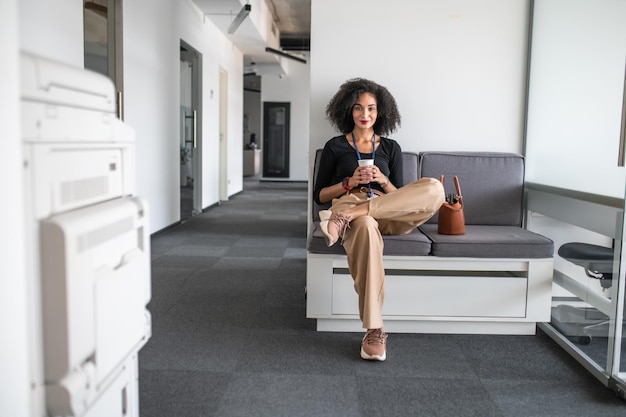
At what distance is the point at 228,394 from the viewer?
2.03 meters

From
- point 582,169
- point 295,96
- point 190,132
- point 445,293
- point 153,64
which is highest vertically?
point 295,96

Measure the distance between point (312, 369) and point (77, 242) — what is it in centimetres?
137

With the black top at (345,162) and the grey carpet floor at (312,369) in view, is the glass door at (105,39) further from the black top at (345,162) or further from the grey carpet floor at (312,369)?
the black top at (345,162)

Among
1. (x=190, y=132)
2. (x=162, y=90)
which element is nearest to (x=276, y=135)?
(x=190, y=132)

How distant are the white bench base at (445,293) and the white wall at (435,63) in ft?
3.15

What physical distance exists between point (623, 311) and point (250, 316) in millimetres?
1699

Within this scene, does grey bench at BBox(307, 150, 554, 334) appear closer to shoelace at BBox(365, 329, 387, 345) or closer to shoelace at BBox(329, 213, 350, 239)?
shoelace at BBox(329, 213, 350, 239)

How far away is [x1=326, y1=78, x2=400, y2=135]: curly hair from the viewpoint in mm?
3014

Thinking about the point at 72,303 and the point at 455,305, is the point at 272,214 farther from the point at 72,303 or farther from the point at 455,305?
the point at 72,303

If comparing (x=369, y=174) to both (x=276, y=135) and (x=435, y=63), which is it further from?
(x=276, y=135)

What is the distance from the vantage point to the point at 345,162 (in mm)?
2936

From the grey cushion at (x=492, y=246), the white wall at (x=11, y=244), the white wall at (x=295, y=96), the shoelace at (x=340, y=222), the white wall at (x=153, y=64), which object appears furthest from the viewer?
the white wall at (x=295, y=96)

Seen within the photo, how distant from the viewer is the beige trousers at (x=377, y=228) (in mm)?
2412

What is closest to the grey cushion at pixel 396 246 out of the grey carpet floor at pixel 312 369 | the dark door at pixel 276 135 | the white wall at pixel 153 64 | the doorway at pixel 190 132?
the grey carpet floor at pixel 312 369
